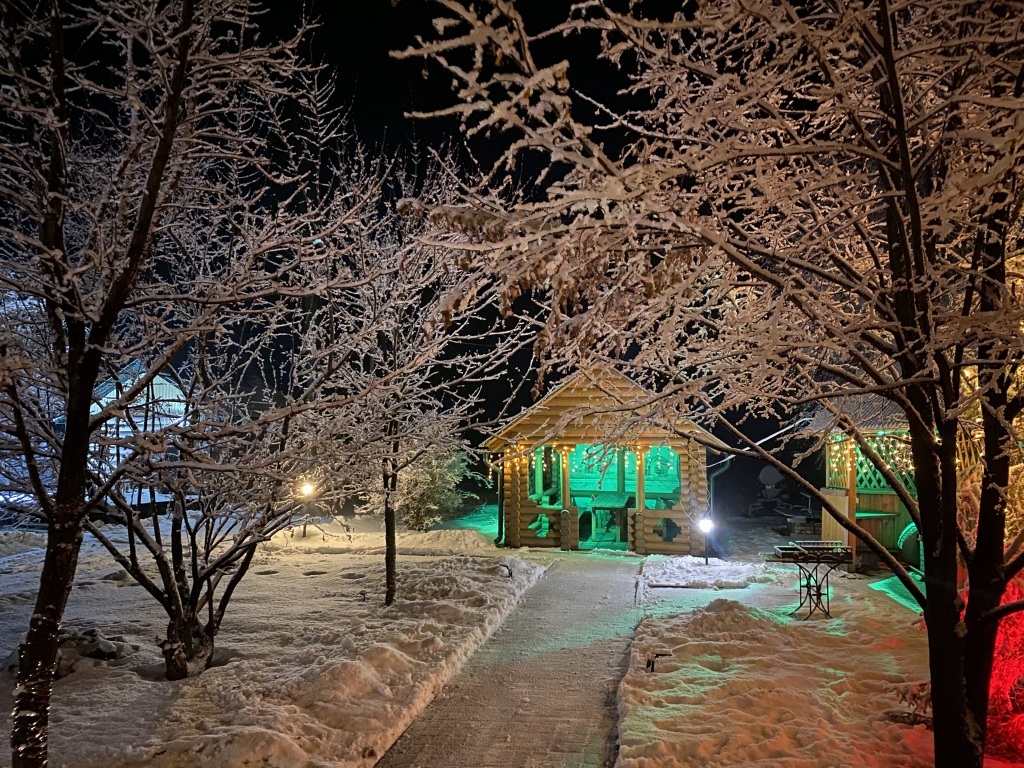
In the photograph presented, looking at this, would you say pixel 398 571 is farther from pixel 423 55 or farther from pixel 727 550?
pixel 423 55

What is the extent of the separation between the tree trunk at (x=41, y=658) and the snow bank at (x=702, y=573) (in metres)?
9.70

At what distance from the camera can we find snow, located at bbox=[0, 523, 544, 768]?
538cm

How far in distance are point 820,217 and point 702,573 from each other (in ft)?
33.5

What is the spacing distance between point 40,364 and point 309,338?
135 inches

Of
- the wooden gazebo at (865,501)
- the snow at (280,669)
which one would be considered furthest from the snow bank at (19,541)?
the wooden gazebo at (865,501)

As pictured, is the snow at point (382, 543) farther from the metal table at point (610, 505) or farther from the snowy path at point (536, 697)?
the snowy path at point (536, 697)

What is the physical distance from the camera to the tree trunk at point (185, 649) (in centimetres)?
704

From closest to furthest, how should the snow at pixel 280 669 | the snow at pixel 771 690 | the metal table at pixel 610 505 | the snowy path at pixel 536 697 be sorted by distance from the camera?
the snow at pixel 771 690 < the snow at pixel 280 669 < the snowy path at pixel 536 697 < the metal table at pixel 610 505

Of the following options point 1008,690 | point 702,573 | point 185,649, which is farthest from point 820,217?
point 702,573

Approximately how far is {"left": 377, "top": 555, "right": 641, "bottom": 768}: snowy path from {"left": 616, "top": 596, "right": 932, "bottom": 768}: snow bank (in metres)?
0.39

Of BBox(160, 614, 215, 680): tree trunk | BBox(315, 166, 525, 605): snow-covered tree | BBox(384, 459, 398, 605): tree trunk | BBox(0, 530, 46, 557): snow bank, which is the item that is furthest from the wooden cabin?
BBox(0, 530, 46, 557): snow bank

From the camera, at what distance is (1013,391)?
558cm

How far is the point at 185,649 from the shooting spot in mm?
7230

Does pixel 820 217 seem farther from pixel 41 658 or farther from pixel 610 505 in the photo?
pixel 610 505
